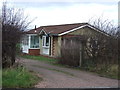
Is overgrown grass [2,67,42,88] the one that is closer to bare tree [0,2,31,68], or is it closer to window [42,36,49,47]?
bare tree [0,2,31,68]

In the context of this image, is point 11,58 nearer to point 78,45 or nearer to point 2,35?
point 2,35

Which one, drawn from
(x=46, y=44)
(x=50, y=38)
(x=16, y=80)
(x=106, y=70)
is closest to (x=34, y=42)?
(x=46, y=44)

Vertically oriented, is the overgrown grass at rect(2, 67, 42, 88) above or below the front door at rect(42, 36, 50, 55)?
below

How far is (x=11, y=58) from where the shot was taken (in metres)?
11.3

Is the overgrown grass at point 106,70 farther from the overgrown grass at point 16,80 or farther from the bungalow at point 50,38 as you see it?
the bungalow at point 50,38

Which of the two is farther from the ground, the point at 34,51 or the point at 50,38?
the point at 50,38

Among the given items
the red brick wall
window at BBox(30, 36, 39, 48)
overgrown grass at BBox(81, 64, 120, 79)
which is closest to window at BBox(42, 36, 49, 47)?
the red brick wall

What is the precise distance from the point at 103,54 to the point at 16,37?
5616 millimetres

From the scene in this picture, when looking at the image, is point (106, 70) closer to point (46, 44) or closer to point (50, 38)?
point (50, 38)

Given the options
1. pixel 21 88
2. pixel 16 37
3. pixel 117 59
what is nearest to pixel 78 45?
pixel 117 59

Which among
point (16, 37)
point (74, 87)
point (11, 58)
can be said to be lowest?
point (74, 87)

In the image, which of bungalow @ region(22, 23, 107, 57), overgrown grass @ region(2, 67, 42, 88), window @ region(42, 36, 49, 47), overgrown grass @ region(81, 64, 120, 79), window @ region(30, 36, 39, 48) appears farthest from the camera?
window @ region(30, 36, 39, 48)

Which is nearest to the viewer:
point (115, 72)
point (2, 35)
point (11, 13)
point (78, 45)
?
point (2, 35)

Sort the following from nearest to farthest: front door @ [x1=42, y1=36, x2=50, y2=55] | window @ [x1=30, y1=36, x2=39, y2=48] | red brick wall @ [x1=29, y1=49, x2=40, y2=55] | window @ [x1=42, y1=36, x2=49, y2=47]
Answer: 1. front door @ [x1=42, y1=36, x2=50, y2=55]
2. window @ [x1=42, y1=36, x2=49, y2=47]
3. red brick wall @ [x1=29, y1=49, x2=40, y2=55]
4. window @ [x1=30, y1=36, x2=39, y2=48]
